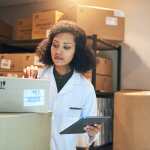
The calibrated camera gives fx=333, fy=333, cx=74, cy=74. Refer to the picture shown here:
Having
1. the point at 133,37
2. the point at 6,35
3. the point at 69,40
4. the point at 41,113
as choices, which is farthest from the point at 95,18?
the point at 41,113

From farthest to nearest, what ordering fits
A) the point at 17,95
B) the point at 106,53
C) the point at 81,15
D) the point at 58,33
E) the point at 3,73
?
the point at 106,53 → the point at 3,73 → the point at 81,15 → the point at 58,33 → the point at 17,95

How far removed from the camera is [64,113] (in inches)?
72.9

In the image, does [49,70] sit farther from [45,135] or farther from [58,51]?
[45,135]

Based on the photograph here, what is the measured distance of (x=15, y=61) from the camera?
2984mm

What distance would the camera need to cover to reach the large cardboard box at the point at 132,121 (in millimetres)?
2334

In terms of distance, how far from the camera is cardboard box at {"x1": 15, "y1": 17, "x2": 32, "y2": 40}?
321 cm

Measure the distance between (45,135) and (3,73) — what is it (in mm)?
2055

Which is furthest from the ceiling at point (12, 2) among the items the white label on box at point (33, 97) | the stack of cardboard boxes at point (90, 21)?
the white label on box at point (33, 97)

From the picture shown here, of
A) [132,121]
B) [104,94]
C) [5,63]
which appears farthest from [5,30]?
[132,121]

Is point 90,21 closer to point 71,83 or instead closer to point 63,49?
point 63,49

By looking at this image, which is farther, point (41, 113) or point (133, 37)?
point (133, 37)

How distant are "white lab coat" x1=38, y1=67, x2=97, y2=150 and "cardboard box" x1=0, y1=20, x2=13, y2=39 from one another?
5.39 feet

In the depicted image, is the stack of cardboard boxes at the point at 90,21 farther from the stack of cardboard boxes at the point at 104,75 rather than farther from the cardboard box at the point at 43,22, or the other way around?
the stack of cardboard boxes at the point at 104,75

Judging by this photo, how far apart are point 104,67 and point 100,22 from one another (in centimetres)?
43
